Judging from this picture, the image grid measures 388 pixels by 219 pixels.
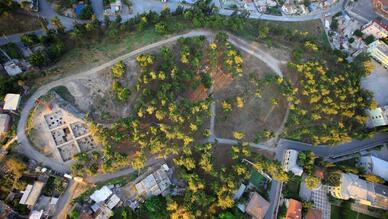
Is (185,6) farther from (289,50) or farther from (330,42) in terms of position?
(330,42)

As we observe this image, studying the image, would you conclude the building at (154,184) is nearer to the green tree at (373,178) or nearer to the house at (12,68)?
the house at (12,68)

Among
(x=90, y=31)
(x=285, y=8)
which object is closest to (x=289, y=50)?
(x=285, y=8)

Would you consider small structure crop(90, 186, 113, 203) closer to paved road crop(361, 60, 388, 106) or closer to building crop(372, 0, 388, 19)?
paved road crop(361, 60, 388, 106)

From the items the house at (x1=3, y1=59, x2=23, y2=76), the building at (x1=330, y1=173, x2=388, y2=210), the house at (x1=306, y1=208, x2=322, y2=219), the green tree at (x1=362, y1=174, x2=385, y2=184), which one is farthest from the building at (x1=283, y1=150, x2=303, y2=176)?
the house at (x1=3, y1=59, x2=23, y2=76)

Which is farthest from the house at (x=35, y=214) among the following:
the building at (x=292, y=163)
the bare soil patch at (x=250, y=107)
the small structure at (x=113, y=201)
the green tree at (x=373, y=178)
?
the green tree at (x=373, y=178)

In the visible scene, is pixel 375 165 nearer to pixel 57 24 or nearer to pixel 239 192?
pixel 239 192

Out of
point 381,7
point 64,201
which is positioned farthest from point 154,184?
point 381,7
